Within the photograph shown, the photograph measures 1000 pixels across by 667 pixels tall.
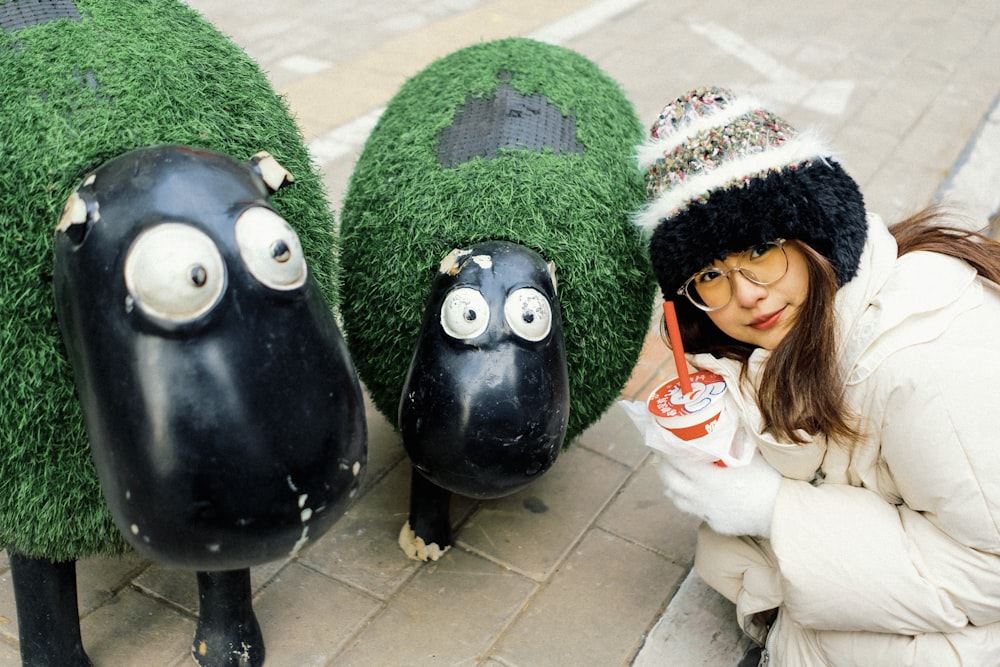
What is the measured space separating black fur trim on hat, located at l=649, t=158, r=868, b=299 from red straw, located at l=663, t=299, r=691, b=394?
0.14m

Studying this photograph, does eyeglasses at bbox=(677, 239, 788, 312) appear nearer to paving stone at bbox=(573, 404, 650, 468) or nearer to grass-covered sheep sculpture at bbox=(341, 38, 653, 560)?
grass-covered sheep sculpture at bbox=(341, 38, 653, 560)

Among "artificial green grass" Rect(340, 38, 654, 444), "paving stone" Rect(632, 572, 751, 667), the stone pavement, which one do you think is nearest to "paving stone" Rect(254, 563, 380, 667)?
the stone pavement

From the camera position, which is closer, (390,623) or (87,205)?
(87,205)

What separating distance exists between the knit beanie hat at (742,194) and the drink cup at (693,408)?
9.8 inches

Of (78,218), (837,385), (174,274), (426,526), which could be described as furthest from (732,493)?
(78,218)

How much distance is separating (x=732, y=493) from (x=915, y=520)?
394 millimetres

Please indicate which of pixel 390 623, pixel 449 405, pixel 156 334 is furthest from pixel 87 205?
pixel 390 623

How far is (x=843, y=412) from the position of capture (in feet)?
7.16

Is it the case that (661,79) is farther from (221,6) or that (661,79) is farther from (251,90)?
(251,90)

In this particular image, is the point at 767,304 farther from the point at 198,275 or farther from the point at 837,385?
the point at 198,275

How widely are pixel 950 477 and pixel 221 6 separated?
616 centimetres

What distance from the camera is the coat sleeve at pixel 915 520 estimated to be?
2.06 metres

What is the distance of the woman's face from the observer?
87.5 inches

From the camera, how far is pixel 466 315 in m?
2.12
